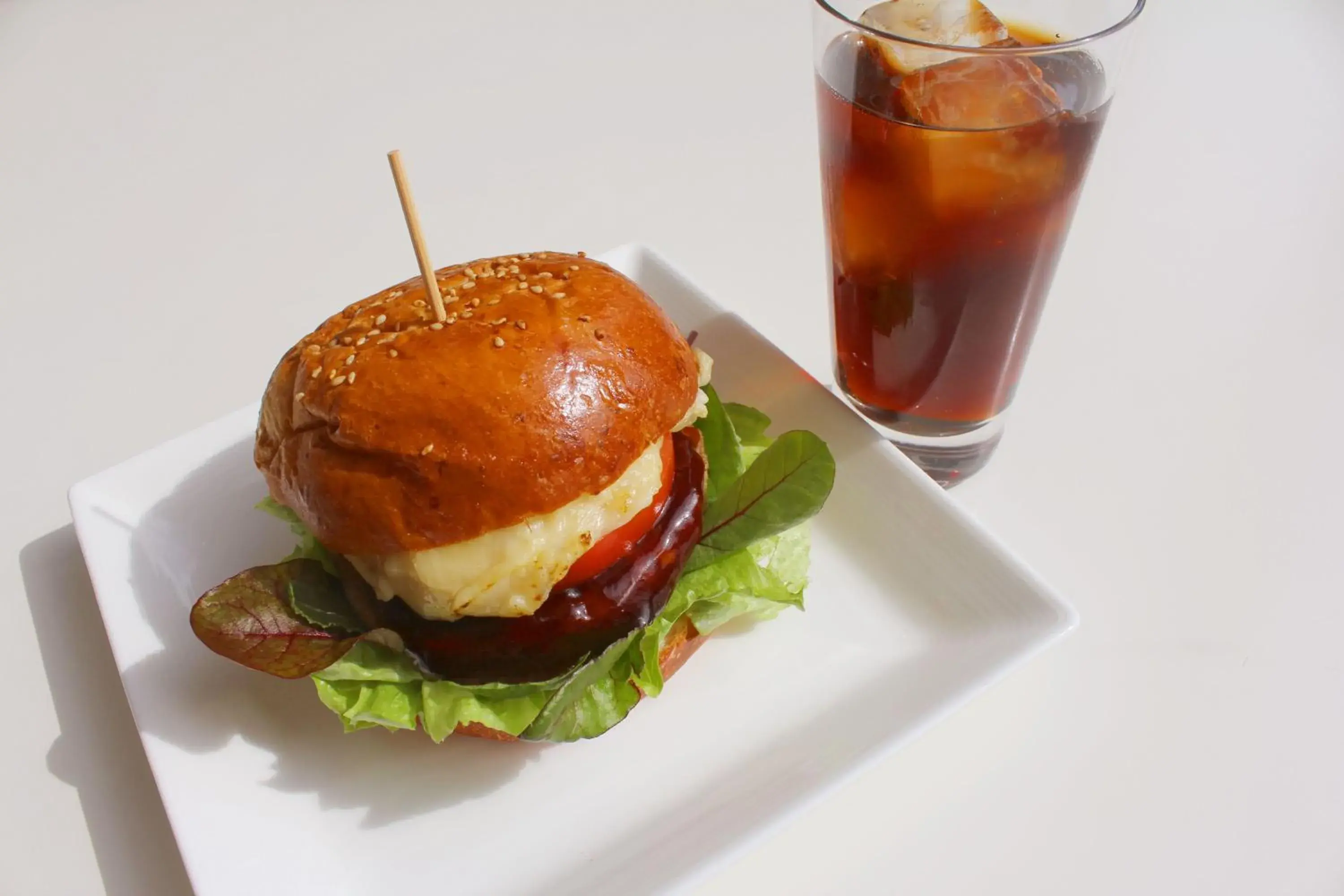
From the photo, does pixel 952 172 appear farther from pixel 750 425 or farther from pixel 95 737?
pixel 95 737

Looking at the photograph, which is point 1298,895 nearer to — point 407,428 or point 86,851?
point 407,428

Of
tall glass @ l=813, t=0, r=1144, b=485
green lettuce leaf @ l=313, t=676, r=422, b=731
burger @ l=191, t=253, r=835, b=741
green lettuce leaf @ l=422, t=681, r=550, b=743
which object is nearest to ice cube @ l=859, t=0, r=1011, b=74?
tall glass @ l=813, t=0, r=1144, b=485

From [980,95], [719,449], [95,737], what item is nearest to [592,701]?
[719,449]

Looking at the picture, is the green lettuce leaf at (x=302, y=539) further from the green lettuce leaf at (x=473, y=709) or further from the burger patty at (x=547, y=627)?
the green lettuce leaf at (x=473, y=709)

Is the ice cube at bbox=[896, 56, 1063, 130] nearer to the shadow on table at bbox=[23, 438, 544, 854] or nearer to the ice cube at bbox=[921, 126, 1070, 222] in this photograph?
the ice cube at bbox=[921, 126, 1070, 222]

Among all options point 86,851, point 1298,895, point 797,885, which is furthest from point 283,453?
point 1298,895

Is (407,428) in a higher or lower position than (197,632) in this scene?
higher

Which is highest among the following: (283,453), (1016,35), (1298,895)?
(1016,35)
